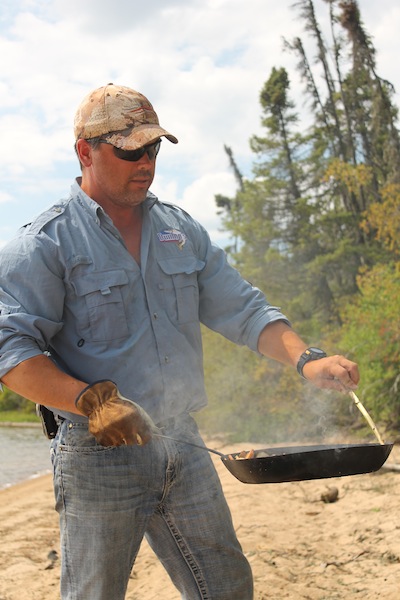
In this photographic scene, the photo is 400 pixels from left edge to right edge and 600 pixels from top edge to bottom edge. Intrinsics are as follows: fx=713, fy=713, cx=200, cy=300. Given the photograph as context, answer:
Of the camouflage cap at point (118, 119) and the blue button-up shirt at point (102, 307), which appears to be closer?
the blue button-up shirt at point (102, 307)

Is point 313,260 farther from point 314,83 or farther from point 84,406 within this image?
point 84,406

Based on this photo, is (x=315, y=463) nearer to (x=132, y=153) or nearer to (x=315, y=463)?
(x=315, y=463)

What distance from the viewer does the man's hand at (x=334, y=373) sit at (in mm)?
2588

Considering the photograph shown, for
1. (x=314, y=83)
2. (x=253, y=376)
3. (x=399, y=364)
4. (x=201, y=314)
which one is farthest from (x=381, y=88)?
(x=201, y=314)

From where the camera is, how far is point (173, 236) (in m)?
2.84

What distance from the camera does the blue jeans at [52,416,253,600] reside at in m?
2.41

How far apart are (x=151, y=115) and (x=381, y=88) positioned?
62.2 feet

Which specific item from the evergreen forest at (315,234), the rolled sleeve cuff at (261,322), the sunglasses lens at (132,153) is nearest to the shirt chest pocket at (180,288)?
the rolled sleeve cuff at (261,322)

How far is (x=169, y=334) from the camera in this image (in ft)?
8.63

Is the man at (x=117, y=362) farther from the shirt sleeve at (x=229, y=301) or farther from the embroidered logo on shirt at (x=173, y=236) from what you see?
the shirt sleeve at (x=229, y=301)

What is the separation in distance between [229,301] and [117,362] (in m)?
0.64

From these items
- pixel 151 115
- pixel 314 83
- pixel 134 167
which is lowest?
pixel 134 167

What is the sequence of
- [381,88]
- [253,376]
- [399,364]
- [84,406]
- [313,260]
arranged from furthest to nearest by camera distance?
[313,260], [381,88], [253,376], [399,364], [84,406]

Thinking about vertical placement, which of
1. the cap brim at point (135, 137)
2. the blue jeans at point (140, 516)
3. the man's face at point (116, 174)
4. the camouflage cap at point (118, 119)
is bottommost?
the blue jeans at point (140, 516)
